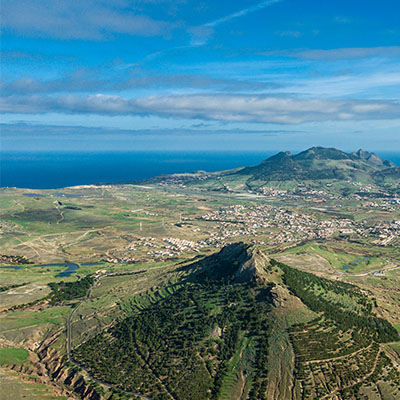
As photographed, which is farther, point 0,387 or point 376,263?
point 376,263

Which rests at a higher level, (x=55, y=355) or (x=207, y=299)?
(x=207, y=299)

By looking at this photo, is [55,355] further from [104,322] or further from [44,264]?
[44,264]

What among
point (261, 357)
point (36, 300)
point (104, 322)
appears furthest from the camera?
point (36, 300)

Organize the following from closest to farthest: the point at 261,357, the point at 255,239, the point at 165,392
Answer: the point at 165,392 → the point at 261,357 → the point at 255,239

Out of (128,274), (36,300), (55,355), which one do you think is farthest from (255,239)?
(55,355)

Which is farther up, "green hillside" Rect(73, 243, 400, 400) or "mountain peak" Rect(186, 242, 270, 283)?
"mountain peak" Rect(186, 242, 270, 283)

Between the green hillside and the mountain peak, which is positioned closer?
the green hillside

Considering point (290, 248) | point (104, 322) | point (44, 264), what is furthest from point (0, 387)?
point (290, 248)

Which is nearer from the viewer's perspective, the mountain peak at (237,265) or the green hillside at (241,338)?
the green hillside at (241,338)

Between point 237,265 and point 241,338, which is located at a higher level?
point 237,265

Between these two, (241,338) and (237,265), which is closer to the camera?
(241,338)

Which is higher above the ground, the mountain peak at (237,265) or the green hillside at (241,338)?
the mountain peak at (237,265)
